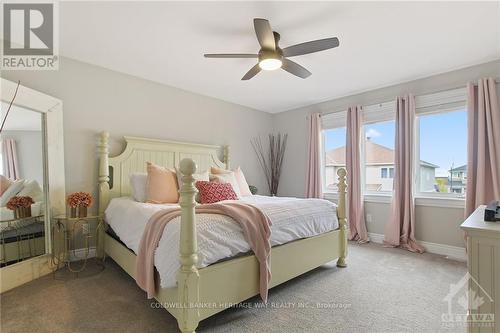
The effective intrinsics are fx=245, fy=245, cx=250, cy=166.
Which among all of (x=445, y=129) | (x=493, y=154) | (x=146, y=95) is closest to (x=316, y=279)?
(x=493, y=154)

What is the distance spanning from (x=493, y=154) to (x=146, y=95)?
13.7 feet

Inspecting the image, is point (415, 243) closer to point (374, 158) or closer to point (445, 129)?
point (374, 158)

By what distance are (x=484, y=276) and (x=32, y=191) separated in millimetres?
3428

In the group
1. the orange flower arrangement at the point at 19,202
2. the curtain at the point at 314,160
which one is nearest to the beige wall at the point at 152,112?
the curtain at the point at 314,160

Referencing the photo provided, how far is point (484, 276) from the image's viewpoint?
1.11 meters

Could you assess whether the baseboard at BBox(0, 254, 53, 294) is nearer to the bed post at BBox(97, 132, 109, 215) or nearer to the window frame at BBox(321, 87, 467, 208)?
the bed post at BBox(97, 132, 109, 215)

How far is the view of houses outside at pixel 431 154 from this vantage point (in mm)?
3100

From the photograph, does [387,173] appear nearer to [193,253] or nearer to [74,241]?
[193,253]

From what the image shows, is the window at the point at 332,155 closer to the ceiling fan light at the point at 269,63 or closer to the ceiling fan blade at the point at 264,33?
the ceiling fan light at the point at 269,63

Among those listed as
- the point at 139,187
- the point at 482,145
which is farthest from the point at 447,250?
the point at 139,187

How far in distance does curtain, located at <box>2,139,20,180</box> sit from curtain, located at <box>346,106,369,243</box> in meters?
4.01

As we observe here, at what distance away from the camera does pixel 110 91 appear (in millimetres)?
3035

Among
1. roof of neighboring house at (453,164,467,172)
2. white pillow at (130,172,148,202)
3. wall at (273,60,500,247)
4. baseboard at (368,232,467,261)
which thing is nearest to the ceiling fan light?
white pillow at (130,172,148,202)

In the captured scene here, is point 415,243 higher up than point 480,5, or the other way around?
point 480,5
